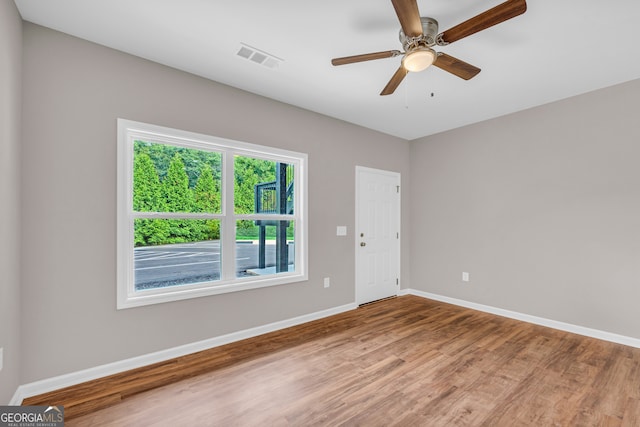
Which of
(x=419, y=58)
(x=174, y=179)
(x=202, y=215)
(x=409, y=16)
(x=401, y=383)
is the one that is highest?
(x=409, y=16)

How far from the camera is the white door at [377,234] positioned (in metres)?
4.43

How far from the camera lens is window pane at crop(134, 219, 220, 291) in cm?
268

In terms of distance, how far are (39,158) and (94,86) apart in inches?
28.6

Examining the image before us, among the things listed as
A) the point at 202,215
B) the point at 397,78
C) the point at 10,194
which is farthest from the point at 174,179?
the point at 397,78

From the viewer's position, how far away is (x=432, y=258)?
485cm

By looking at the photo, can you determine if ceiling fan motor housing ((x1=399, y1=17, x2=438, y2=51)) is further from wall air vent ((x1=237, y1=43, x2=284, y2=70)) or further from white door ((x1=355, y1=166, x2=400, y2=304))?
white door ((x1=355, y1=166, x2=400, y2=304))

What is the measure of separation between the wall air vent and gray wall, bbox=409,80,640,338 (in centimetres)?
319

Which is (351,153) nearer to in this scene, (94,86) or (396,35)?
(396,35)

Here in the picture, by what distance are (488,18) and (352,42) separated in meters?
1.05

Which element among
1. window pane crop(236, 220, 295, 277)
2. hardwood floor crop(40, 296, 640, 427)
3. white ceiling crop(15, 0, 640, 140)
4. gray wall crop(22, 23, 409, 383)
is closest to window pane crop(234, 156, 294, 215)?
window pane crop(236, 220, 295, 277)

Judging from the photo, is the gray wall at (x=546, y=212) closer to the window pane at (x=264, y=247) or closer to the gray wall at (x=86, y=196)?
the window pane at (x=264, y=247)

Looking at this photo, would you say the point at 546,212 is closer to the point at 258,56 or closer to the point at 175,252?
the point at 258,56

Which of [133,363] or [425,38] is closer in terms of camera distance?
[425,38]

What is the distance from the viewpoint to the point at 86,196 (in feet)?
7.74
